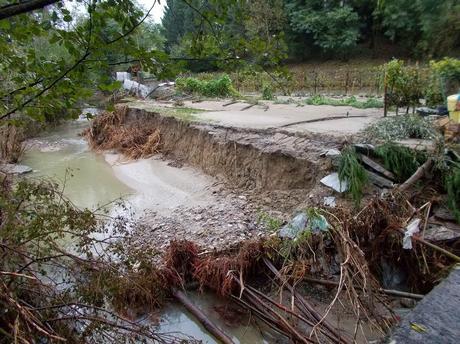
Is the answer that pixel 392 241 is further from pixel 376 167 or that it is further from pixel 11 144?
pixel 11 144

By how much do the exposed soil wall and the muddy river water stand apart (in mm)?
534

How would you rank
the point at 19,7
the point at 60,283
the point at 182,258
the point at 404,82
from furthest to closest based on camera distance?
the point at 404,82
the point at 182,258
the point at 60,283
the point at 19,7

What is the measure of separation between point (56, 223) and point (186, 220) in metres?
3.59

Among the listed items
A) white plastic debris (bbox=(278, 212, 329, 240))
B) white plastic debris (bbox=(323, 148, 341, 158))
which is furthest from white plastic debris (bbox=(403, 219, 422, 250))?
white plastic debris (bbox=(323, 148, 341, 158))

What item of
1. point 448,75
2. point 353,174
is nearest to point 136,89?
point 448,75

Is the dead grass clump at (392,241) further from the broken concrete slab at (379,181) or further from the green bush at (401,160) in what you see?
the green bush at (401,160)

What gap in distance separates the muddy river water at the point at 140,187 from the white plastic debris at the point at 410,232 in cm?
180

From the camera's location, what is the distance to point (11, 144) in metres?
11.9

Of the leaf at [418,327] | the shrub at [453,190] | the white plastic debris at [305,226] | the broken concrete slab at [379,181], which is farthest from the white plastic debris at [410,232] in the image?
the leaf at [418,327]

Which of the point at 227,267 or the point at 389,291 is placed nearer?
the point at 389,291

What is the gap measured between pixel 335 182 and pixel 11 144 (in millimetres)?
10985

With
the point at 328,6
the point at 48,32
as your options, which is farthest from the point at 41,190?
the point at 328,6

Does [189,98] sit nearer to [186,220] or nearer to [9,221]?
[186,220]

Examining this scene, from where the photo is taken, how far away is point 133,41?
5.56 ft
